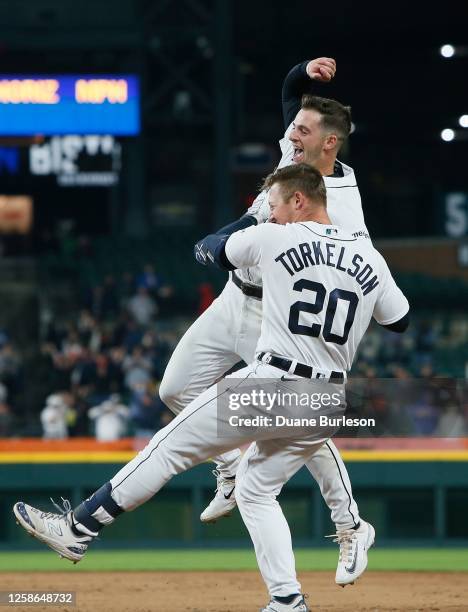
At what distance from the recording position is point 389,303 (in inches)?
225

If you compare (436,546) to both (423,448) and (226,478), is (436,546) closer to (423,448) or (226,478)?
(423,448)

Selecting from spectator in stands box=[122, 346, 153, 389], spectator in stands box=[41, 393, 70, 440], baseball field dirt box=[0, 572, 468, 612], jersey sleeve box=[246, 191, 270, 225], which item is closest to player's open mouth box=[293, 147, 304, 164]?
jersey sleeve box=[246, 191, 270, 225]

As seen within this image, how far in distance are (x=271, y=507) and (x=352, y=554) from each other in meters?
0.70

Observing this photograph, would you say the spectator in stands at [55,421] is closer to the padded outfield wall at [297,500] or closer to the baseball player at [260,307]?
the padded outfield wall at [297,500]

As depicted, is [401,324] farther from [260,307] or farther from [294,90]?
[294,90]

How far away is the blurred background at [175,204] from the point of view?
35.9 ft

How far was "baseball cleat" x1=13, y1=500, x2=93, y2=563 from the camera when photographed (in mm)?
5730

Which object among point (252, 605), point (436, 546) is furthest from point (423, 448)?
point (252, 605)

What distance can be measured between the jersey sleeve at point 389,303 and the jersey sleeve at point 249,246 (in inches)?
23.3

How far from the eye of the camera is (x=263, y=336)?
563cm

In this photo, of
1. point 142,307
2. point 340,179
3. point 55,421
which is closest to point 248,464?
point 340,179

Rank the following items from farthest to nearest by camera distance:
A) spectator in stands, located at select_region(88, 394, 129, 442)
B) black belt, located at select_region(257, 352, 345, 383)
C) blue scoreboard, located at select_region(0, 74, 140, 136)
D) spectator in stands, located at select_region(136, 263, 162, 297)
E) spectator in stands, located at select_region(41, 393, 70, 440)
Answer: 1. spectator in stands, located at select_region(136, 263, 162, 297)
2. blue scoreboard, located at select_region(0, 74, 140, 136)
3. spectator in stands, located at select_region(41, 393, 70, 440)
4. spectator in stands, located at select_region(88, 394, 129, 442)
5. black belt, located at select_region(257, 352, 345, 383)

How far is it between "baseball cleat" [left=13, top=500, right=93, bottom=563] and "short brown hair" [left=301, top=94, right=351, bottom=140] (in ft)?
7.24

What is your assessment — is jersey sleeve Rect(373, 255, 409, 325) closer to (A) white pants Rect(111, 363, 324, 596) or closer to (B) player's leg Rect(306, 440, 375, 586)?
(A) white pants Rect(111, 363, 324, 596)
